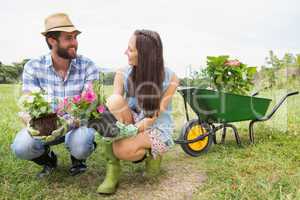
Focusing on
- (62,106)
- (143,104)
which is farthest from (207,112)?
(62,106)

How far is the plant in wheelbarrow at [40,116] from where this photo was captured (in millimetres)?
2439

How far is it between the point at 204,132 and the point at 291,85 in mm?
8159

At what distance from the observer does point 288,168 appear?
313 centimetres

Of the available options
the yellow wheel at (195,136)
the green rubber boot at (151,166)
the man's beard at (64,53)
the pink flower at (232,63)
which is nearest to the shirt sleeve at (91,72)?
the man's beard at (64,53)

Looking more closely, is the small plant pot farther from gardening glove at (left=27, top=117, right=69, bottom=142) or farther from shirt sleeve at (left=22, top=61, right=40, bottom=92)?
shirt sleeve at (left=22, top=61, right=40, bottom=92)

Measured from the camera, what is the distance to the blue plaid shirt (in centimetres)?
289

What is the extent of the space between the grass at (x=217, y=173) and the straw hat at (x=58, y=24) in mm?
653

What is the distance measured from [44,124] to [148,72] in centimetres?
78

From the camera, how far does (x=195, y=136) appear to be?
3609 millimetres

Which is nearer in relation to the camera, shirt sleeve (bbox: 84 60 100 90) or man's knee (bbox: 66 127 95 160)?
man's knee (bbox: 66 127 95 160)

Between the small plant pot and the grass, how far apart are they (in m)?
0.48

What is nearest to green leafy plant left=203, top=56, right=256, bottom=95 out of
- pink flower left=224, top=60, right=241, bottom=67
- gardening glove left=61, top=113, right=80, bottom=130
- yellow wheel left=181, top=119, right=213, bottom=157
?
pink flower left=224, top=60, right=241, bottom=67

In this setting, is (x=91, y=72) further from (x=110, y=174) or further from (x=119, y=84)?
(x=110, y=174)

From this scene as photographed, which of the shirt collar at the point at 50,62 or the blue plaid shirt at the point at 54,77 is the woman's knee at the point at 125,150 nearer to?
the blue plaid shirt at the point at 54,77
